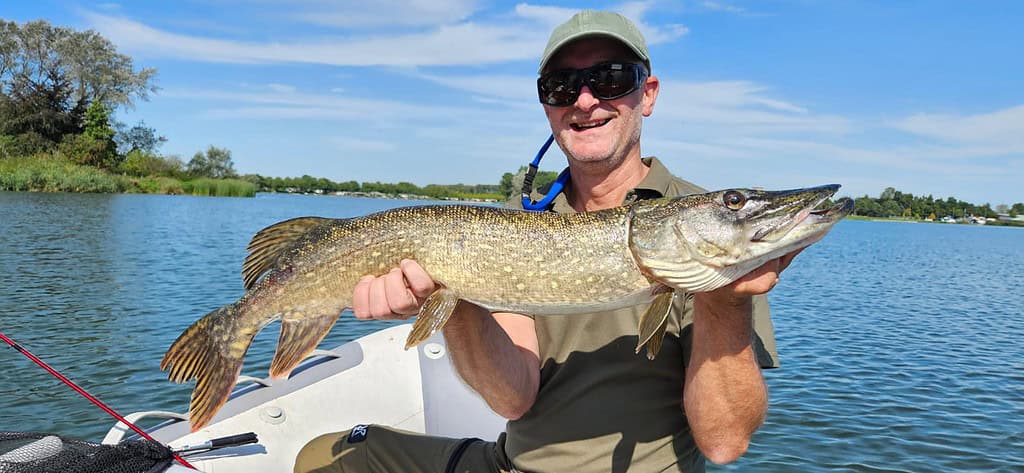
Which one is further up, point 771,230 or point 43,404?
point 771,230

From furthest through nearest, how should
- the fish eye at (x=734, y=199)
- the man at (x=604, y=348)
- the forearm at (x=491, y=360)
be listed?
the forearm at (x=491, y=360)
the man at (x=604, y=348)
the fish eye at (x=734, y=199)

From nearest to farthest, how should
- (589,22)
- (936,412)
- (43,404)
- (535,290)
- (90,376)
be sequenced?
(535,290)
(589,22)
(43,404)
(90,376)
(936,412)

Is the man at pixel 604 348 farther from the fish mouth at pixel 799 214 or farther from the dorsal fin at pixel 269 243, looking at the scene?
the dorsal fin at pixel 269 243

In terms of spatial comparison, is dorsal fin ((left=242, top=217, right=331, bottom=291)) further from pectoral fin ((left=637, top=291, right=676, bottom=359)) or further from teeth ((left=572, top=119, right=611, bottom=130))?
pectoral fin ((left=637, top=291, right=676, bottom=359))

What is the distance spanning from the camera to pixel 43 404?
7.08 m

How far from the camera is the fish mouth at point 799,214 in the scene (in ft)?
7.28

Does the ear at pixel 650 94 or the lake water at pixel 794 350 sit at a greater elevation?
the ear at pixel 650 94

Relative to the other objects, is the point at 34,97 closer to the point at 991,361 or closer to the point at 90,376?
the point at 90,376

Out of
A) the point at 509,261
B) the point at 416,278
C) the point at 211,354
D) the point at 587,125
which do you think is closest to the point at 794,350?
the point at 587,125

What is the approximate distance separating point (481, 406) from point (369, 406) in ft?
2.64

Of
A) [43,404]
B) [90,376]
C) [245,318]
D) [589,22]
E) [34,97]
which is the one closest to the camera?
[245,318]

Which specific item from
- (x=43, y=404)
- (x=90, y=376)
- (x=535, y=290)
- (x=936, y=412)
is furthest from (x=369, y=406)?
(x=936, y=412)

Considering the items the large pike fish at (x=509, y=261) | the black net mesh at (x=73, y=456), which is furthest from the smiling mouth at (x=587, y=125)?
the black net mesh at (x=73, y=456)

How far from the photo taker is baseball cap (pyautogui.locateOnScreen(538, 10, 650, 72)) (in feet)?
9.74
